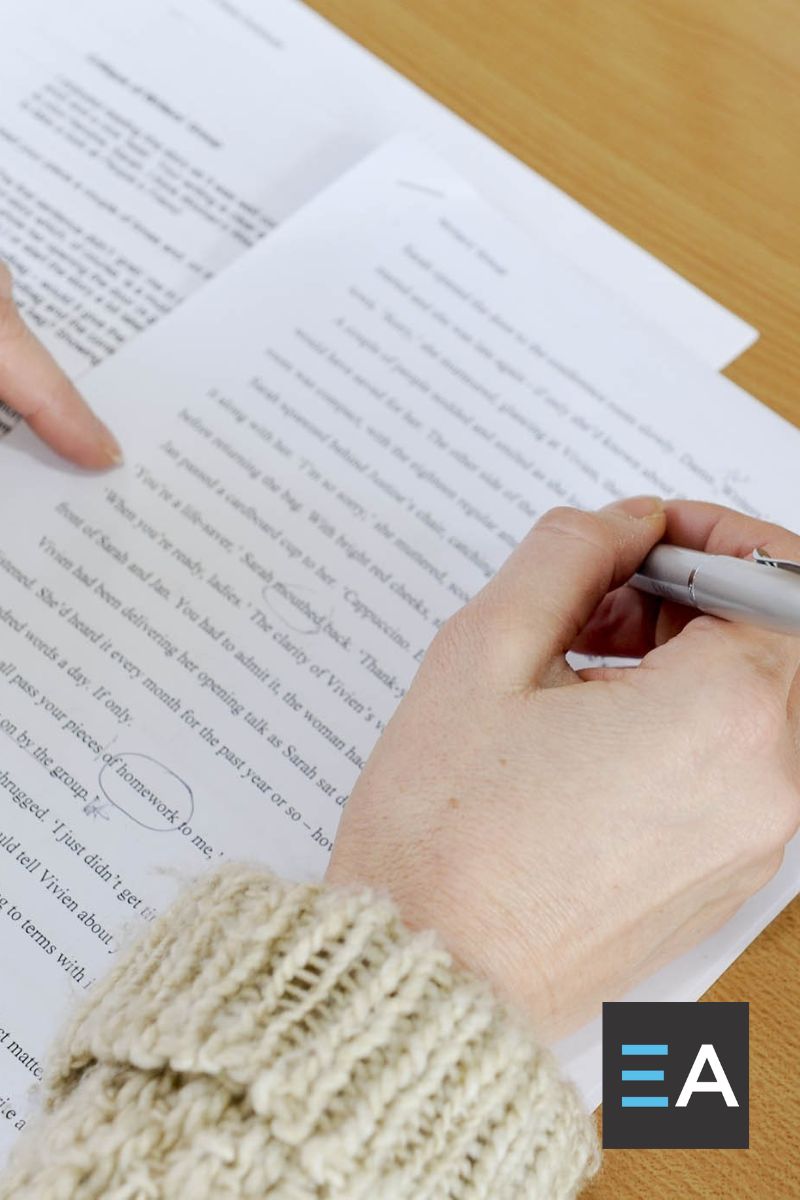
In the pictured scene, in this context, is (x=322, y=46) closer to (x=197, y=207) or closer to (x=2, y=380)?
(x=197, y=207)

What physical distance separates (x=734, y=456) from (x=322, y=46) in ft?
1.26

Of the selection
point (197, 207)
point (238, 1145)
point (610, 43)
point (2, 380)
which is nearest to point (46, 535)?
point (2, 380)

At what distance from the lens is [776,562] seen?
452 mm

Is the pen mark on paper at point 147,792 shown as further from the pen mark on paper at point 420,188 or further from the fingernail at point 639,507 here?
A: the pen mark on paper at point 420,188

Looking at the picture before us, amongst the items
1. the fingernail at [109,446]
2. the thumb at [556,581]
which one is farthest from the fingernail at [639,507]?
the fingernail at [109,446]

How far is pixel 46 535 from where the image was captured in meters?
0.60

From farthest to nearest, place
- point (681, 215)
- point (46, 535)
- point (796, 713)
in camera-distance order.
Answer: point (681, 215), point (46, 535), point (796, 713)

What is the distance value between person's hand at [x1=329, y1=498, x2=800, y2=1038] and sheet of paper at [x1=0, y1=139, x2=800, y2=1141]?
0.08m

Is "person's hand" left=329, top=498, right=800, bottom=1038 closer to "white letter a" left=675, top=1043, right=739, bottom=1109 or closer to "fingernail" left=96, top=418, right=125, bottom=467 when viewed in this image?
"white letter a" left=675, top=1043, right=739, bottom=1109

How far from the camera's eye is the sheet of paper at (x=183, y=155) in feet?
2.21

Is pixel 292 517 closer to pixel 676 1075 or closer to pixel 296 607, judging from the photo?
pixel 296 607

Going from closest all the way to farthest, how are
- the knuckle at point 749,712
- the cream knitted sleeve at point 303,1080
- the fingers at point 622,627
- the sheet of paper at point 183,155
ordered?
the cream knitted sleeve at point 303,1080
the knuckle at point 749,712
the fingers at point 622,627
the sheet of paper at point 183,155

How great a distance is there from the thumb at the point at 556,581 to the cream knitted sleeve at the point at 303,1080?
121 mm

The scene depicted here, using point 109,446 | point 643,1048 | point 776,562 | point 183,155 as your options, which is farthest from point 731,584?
point 183,155
